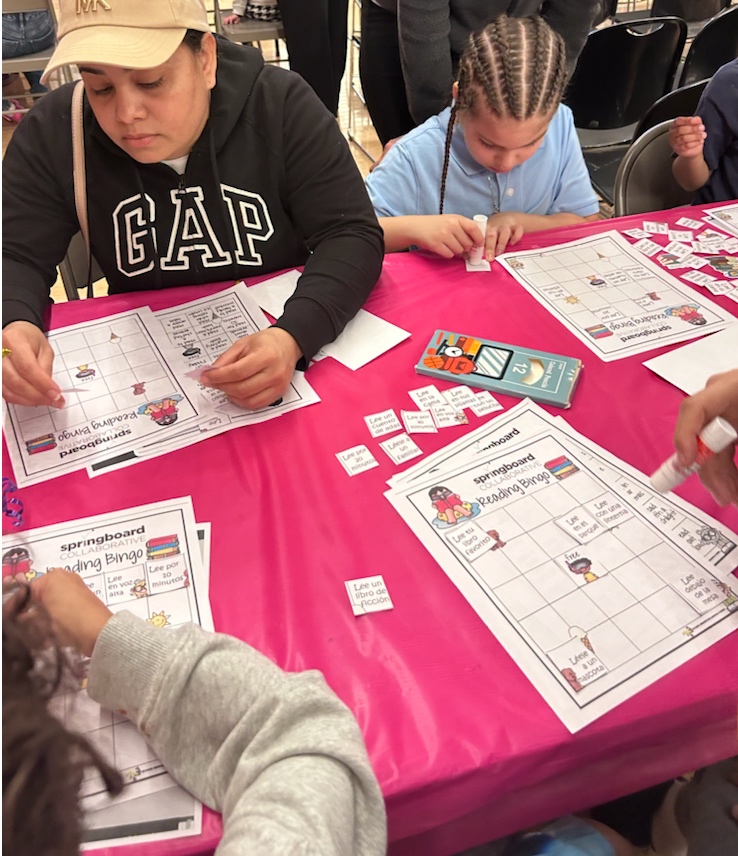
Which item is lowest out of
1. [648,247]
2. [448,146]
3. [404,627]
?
[404,627]

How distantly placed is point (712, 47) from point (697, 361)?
1.88 meters

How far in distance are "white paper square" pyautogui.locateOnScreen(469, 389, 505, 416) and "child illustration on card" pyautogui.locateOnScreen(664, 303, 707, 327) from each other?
14.6 inches

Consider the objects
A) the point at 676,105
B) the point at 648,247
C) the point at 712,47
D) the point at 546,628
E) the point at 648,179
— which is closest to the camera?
the point at 546,628

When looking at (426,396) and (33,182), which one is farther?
(33,182)

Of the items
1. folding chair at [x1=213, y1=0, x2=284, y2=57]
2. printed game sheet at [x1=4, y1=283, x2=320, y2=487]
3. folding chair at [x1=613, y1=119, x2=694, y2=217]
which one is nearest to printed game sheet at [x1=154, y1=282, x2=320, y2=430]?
printed game sheet at [x1=4, y1=283, x2=320, y2=487]

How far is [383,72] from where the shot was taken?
188 centimetres

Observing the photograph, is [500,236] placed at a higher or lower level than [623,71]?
lower

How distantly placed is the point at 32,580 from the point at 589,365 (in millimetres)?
762

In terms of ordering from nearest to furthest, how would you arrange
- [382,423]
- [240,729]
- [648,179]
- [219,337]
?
[240,729], [382,423], [219,337], [648,179]

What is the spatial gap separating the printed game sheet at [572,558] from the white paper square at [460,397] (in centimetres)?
6

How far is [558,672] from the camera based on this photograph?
62 centimetres

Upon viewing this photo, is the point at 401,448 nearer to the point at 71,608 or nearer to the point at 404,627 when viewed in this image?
the point at 404,627

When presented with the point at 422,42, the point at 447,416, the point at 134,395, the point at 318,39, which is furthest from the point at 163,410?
the point at 318,39

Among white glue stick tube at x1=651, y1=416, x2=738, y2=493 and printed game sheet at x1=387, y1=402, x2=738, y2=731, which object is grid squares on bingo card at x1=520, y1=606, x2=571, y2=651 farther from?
white glue stick tube at x1=651, y1=416, x2=738, y2=493
